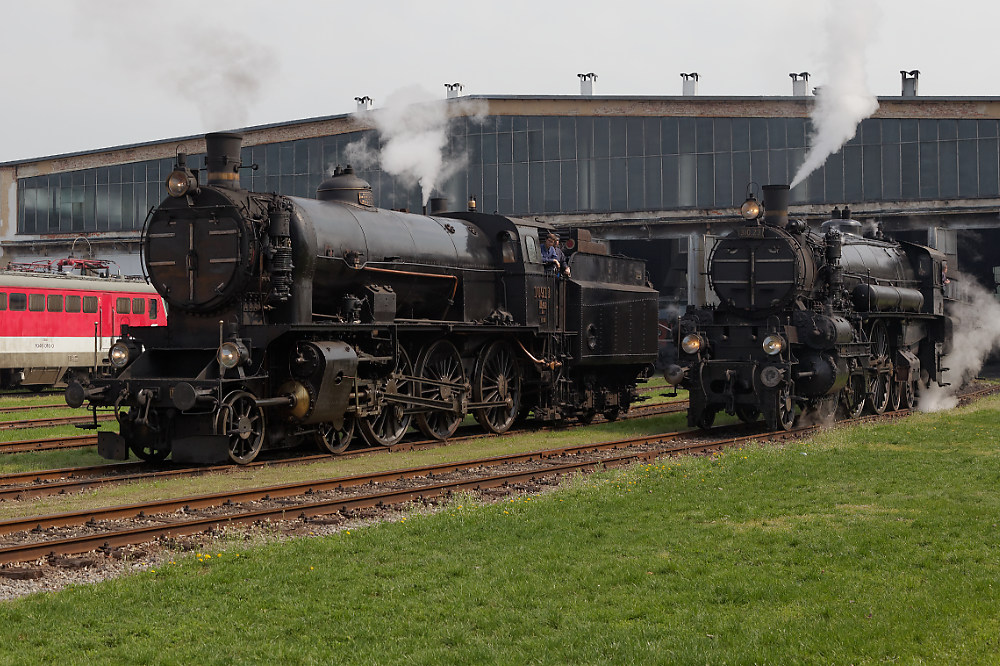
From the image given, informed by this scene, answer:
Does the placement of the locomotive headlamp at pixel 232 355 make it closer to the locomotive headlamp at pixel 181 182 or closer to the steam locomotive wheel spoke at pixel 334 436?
the steam locomotive wheel spoke at pixel 334 436

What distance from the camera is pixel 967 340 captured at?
29344 mm

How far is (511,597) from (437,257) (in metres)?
10.8

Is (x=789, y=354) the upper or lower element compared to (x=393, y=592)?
upper

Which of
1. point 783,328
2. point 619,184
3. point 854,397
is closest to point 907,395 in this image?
point 854,397

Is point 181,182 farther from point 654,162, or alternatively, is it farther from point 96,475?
point 654,162

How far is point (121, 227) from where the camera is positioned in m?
50.4

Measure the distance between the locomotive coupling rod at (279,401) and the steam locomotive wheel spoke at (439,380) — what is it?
2937mm

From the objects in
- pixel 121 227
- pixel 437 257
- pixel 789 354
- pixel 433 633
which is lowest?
pixel 433 633

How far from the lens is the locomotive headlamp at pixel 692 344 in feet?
63.1

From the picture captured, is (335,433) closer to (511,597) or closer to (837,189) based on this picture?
(511,597)

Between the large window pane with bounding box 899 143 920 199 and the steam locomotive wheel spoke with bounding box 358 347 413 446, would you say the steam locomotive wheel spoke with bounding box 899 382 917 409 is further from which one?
the large window pane with bounding box 899 143 920 199

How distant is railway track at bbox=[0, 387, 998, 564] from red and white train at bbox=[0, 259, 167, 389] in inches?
650

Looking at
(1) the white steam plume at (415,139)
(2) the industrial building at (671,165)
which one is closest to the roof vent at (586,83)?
(2) the industrial building at (671,165)

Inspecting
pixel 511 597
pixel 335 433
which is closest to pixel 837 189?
pixel 335 433
